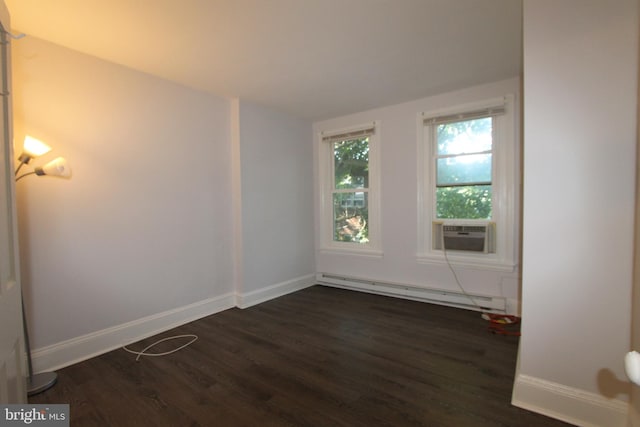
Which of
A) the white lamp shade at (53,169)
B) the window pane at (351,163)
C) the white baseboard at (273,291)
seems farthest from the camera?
the window pane at (351,163)

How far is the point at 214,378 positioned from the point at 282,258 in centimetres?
207

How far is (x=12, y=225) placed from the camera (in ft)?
4.34

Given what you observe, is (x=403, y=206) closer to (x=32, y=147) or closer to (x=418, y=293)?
(x=418, y=293)

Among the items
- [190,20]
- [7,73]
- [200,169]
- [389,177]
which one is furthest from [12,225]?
[389,177]

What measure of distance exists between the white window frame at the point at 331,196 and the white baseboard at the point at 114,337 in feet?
5.84

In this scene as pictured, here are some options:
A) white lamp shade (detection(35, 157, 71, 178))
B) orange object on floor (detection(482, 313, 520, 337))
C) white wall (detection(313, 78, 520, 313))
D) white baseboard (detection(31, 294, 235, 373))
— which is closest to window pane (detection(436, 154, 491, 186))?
white wall (detection(313, 78, 520, 313))

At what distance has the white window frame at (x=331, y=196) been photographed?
4078mm

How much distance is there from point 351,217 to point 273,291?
4.80 ft

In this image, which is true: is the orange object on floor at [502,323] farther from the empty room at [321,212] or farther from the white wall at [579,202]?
the white wall at [579,202]

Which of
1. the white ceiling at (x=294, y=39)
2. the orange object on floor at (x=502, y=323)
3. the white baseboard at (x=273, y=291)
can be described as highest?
the white ceiling at (x=294, y=39)

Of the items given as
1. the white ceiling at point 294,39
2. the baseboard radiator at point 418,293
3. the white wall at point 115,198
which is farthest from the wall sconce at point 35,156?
the baseboard radiator at point 418,293

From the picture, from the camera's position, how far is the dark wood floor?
70.7 inches

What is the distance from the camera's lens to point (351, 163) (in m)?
4.37

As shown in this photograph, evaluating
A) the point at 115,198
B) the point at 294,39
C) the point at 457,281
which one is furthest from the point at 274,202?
the point at 457,281
